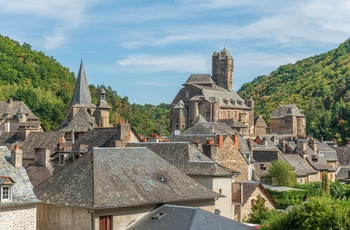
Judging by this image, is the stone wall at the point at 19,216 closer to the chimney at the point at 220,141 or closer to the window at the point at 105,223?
the window at the point at 105,223

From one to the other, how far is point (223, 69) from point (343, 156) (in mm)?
Answer: 45912

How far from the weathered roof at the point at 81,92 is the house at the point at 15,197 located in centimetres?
5335

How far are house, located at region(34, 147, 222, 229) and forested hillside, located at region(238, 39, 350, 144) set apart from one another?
3766 inches

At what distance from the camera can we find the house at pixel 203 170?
34.6m

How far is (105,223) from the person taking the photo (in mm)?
25391

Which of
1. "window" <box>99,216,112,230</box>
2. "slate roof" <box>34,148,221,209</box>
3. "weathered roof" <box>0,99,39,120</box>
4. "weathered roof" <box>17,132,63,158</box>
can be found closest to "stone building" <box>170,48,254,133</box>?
"weathered roof" <box>0,99,39,120</box>

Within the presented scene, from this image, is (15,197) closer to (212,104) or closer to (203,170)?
(203,170)

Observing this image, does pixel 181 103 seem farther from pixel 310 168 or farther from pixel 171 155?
pixel 171 155

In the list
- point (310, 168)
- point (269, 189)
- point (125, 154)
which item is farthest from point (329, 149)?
point (125, 154)

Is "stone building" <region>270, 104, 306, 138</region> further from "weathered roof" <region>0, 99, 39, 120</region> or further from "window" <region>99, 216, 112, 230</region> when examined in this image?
"window" <region>99, 216, 112, 230</region>

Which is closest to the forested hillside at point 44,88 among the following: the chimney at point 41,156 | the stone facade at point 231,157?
the stone facade at point 231,157

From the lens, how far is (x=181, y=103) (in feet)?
344

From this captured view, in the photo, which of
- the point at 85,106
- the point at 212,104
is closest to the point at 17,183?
the point at 85,106

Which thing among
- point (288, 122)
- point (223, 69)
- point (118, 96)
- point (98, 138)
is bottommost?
point (98, 138)
